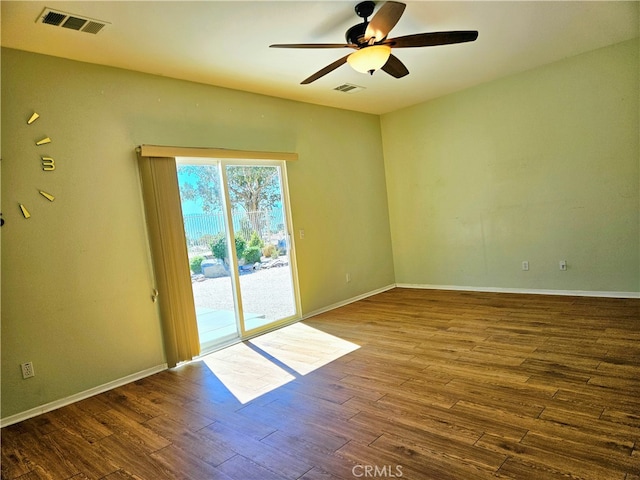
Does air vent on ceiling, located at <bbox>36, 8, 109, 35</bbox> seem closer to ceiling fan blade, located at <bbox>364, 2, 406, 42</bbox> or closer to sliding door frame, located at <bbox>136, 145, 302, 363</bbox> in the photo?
sliding door frame, located at <bbox>136, 145, 302, 363</bbox>

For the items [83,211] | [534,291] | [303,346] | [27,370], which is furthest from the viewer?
[534,291]

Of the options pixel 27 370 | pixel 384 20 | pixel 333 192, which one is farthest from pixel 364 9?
pixel 27 370

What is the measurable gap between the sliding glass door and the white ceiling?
99cm

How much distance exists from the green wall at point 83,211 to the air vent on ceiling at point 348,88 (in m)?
1.02

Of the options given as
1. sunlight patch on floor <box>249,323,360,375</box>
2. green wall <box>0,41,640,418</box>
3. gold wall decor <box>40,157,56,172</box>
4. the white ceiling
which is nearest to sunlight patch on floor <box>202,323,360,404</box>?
sunlight patch on floor <box>249,323,360,375</box>

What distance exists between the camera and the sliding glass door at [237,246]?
4.04 meters

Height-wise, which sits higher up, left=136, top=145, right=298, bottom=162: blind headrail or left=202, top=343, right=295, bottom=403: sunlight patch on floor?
left=136, top=145, right=298, bottom=162: blind headrail

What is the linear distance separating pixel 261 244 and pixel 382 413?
2.64 meters

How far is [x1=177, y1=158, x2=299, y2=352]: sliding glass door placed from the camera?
4.04m

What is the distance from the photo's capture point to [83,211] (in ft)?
10.7

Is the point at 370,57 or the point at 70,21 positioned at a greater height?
the point at 70,21

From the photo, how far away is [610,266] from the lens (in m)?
4.44

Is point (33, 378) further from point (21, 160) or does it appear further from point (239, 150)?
point (239, 150)

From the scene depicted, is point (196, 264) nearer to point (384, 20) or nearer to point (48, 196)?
point (48, 196)
